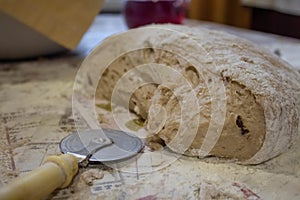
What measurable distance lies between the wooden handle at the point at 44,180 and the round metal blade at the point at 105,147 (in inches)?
1.6

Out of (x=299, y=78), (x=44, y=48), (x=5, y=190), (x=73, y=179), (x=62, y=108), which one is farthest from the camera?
(x=44, y=48)

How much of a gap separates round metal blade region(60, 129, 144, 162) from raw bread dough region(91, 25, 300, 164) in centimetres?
4

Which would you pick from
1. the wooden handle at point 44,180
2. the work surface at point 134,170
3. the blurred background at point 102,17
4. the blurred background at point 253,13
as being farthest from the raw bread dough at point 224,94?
the blurred background at point 253,13

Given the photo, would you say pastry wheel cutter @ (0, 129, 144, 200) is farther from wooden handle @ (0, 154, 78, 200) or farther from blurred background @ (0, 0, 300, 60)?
blurred background @ (0, 0, 300, 60)

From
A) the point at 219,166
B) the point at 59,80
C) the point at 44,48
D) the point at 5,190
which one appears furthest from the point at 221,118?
the point at 44,48

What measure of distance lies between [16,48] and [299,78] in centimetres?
66

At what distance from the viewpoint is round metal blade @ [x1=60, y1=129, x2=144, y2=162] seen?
1.69ft

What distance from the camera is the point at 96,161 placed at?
51 centimetres

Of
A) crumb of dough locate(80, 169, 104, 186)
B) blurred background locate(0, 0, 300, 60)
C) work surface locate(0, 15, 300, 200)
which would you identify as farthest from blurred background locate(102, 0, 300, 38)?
crumb of dough locate(80, 169, 104, 186)

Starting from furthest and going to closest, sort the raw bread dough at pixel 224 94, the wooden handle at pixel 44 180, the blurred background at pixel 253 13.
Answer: the blurred background at pixel 253 13 → the raw bread dough at pixel 224 94 → the wooden handle at pixel 44 180

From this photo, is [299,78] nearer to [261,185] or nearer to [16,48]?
[261,185]

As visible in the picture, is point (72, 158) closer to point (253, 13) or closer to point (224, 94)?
point (224, 94)

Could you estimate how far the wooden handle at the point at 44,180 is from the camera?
38cm

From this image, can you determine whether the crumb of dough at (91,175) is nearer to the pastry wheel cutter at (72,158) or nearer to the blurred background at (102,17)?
the pastry wheel cutter at (72,158)
